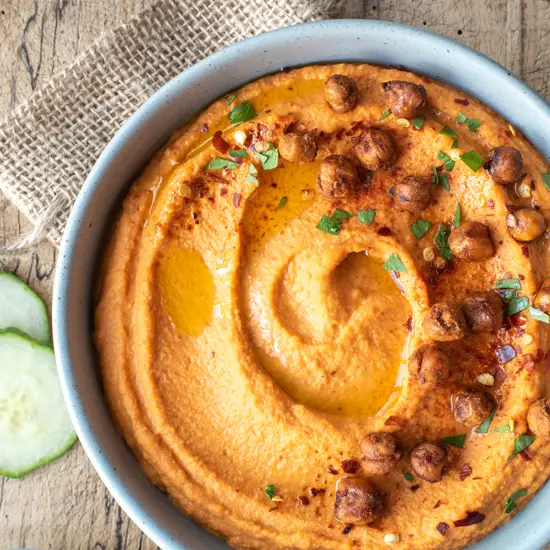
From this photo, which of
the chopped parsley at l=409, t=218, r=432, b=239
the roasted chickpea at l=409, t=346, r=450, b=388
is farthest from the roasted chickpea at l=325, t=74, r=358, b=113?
the roasted chickpea at l=409, t=346, r=450, b=388

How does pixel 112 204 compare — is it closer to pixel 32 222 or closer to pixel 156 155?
pixel 156 155

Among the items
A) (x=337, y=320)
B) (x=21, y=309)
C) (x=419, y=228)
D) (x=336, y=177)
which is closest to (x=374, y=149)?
(x=336, y=177)

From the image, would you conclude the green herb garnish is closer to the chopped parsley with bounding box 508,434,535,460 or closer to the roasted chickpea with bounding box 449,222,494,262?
the chopped parsley with bounding box 508,434,535,460

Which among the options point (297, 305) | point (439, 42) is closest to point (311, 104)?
point (439, 42)

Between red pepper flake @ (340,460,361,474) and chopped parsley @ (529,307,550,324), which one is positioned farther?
red pepper flake @ (340,460,361,474)

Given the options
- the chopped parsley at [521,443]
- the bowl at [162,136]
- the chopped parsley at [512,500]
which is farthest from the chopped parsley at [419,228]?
the chopped parsley at [512,500]

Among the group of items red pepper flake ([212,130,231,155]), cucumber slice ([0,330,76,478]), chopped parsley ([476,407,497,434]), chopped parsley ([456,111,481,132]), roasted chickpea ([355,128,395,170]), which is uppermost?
chopped parsley ([456,111,481,132])

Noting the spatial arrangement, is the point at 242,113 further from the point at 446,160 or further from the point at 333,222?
the point at 446,160

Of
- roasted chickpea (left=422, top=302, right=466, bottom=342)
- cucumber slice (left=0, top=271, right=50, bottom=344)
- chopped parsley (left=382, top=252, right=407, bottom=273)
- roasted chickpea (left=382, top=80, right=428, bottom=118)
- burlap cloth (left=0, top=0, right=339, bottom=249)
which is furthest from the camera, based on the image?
cucumber slice (left=0, top=271, right=50, bottom=344)
